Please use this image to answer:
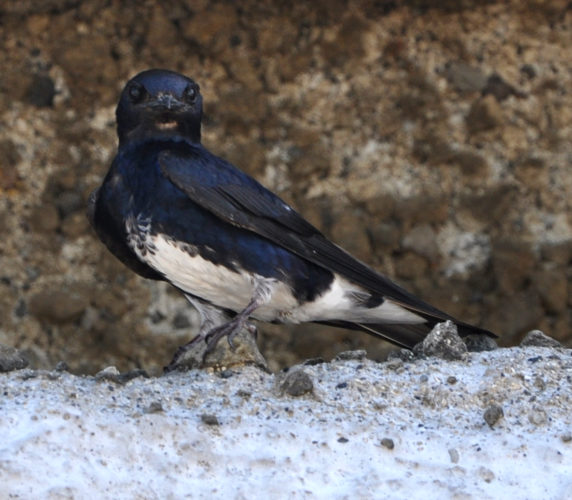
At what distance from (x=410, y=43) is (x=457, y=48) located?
7.9 inches

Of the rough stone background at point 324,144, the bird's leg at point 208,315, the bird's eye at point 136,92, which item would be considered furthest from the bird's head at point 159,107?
the rough stone background at point 324,144

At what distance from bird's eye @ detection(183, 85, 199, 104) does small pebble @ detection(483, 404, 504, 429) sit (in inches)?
57.9

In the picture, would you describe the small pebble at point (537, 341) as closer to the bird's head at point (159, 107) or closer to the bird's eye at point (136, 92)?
the bird's head at point (159, 107)

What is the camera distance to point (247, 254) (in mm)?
4230

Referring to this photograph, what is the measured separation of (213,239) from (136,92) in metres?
0.57

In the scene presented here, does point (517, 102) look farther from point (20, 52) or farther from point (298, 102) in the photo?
point (20, 52)

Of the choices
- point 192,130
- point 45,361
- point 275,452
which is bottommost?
point 45,361

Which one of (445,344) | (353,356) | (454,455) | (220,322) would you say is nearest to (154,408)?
(454,455)

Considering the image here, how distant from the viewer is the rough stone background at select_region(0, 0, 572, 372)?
240 inches

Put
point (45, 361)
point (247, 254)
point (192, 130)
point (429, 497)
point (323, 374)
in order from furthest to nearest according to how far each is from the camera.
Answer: point (45, 361) < point (192, 130) < point (247, 254) < point (323, 374) < point (429, 497)

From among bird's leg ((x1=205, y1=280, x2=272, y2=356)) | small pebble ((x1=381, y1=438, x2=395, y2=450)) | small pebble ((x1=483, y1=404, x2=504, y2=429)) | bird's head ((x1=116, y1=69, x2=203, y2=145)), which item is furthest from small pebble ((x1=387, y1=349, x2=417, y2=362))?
bird's head ((x1=116, y1=69, x2=203, y2=145))

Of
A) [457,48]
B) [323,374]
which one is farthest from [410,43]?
[323,374]

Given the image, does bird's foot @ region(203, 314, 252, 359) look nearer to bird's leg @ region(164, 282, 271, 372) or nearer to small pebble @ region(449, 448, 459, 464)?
bird's leg @ region(164, 282, 271, 372)

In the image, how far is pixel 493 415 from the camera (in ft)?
11.4
